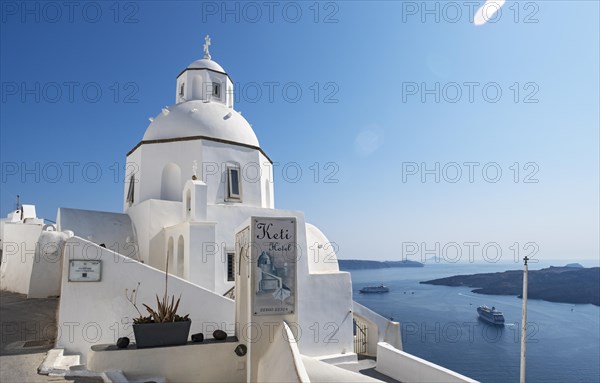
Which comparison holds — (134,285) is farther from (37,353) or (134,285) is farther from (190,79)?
(190,79)

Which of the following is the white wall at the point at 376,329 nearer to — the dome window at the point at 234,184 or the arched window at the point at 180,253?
the dome window at the point at 234,184

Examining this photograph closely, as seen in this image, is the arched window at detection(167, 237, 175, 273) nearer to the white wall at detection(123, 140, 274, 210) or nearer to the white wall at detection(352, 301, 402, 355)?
the white wall at detection(123, 140, 274, 210)

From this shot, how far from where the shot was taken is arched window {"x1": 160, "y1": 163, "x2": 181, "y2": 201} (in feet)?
52.1

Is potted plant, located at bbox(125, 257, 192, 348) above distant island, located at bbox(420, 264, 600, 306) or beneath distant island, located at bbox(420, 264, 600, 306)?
above

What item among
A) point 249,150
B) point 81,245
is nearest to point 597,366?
point 249,150

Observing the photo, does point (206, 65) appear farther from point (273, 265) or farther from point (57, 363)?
point (57, 363)

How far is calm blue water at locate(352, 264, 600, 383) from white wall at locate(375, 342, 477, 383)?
106ft

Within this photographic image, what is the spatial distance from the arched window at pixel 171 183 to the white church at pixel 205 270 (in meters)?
0.05

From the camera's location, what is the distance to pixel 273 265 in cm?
704

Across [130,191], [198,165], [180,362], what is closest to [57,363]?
[180,362]

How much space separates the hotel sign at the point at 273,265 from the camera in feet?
22.5

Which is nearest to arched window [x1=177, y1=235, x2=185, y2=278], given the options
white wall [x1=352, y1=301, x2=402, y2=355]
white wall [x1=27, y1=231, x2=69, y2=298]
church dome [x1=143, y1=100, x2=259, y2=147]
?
white wall [x1=27, y1=231, x2=69, y2=298]

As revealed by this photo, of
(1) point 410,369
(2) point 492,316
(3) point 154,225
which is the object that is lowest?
(2) point 492,316

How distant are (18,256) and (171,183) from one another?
6.01 metres
